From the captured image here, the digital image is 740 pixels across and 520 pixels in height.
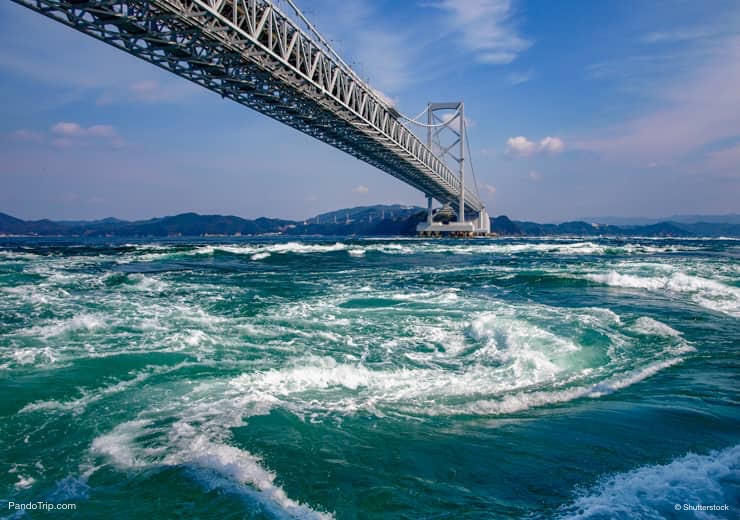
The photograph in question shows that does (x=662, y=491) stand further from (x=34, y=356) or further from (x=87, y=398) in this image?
(x=34, y=356)

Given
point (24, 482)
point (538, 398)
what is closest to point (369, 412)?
point (538, 398)

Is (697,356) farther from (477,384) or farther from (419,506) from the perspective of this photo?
(419,506)

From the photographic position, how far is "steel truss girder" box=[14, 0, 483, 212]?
1454cm

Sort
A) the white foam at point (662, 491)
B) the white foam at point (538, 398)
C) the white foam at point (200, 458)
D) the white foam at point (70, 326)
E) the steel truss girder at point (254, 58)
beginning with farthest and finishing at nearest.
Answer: the steel truss girder at point (254, 58), the white foam at point (70, 326), the white foam at point (538, 398), the white foam at point (200, 458), the white foam at point (662, 491)

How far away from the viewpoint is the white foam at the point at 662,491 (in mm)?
2043

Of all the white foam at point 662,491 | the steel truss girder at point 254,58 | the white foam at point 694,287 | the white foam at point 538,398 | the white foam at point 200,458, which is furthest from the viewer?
the steel truss girder at point 254,58

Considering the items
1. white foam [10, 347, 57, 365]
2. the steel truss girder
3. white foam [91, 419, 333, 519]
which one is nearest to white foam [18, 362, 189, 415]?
white foam [91, 419, 333, 519]

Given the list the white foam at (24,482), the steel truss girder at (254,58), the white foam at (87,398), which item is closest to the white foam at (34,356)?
the white foam at (87,398)

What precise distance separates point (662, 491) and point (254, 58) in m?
20.3

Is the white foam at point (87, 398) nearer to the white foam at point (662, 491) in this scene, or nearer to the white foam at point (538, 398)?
the white foam at point (538, 398)

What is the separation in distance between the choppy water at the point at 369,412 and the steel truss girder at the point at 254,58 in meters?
11.6

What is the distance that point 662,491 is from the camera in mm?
2215

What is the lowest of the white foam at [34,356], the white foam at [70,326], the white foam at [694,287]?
the white foam at [34,356]

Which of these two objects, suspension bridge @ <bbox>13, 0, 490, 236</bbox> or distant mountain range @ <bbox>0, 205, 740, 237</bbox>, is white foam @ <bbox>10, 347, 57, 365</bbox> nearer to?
suspension bridge @ <bbox>13, 0, 490, 236</bbox>
